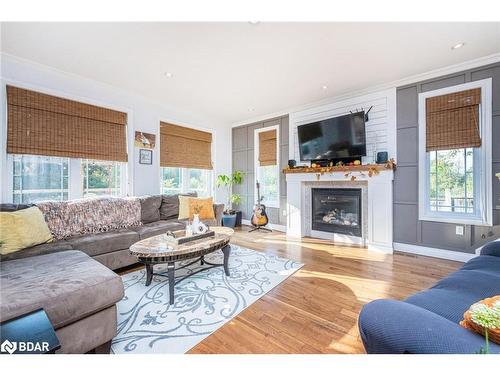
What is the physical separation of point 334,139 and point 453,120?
153 centimetres

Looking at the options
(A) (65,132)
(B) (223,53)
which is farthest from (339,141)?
(A) (65,132)

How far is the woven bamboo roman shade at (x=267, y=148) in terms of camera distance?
4.87 meters

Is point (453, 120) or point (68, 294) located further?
point (453, 120)

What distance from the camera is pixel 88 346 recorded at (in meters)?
1.28

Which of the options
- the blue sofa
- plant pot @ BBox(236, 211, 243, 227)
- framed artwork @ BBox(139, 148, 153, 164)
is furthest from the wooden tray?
plant pot @ BBox(236, 211, 243, 227)

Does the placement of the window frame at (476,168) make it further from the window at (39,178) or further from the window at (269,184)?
the window at (39,178)

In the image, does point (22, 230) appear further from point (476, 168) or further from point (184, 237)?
point (476, 168)

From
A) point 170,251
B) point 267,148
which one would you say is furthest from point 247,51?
point 267,148

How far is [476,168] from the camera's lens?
111 inches

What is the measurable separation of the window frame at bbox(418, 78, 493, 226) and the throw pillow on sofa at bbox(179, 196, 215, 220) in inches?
130

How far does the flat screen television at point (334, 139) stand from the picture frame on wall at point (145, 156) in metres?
2.83

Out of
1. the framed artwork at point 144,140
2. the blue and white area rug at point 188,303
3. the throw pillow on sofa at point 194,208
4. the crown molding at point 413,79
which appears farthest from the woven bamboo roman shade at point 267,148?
the blue and white area rug at point 188,303
